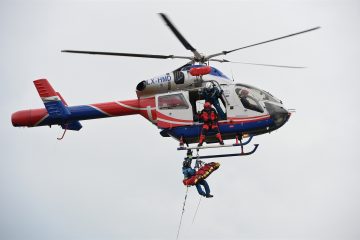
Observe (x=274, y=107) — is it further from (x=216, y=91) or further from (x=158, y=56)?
(x=158, y=56)

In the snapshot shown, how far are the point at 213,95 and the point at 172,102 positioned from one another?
4.37 ft

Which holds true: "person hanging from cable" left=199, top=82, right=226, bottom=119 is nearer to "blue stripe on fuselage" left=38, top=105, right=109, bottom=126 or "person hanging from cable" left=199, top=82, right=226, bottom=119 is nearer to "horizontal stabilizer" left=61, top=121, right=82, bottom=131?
"blue stripe on fuselage" left=38, top=105, right=109, bottom=126

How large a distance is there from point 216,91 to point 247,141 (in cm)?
164

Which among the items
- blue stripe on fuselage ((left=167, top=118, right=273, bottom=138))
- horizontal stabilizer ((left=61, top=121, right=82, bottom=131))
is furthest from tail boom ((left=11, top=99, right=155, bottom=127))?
blue stripe on fuselage ((left=167, top=118, right=273, bottom=138))

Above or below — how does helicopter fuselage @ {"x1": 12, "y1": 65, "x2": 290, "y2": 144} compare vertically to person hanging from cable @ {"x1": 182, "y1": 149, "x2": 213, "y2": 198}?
above

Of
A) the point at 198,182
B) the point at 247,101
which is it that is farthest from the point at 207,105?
the point at 198,182

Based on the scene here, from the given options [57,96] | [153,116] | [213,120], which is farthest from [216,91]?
[57,96]

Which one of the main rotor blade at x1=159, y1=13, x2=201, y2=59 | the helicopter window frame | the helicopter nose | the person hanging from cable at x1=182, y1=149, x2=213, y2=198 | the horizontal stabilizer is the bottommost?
the person hanging from cable at x1=182, y1=149, x2=213, y2=198

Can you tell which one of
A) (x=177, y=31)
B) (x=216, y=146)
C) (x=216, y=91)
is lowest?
(x=216, y=146)

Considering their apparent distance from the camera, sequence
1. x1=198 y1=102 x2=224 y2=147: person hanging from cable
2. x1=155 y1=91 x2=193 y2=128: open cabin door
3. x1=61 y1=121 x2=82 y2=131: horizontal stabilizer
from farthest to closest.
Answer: x1=61 y1=121 x2=82 y2=131: horizontal stabilizer → x1=155 y1=91 x2=193 y2=128: open cabin door → x1=198 y1=102 x2=224 y2=147: person hanging from cable

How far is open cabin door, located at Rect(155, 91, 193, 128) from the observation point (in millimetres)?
18719

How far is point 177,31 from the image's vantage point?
16734mm

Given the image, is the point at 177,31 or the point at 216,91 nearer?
the point at 177,31

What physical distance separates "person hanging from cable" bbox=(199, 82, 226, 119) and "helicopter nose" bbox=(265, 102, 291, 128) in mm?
1306
